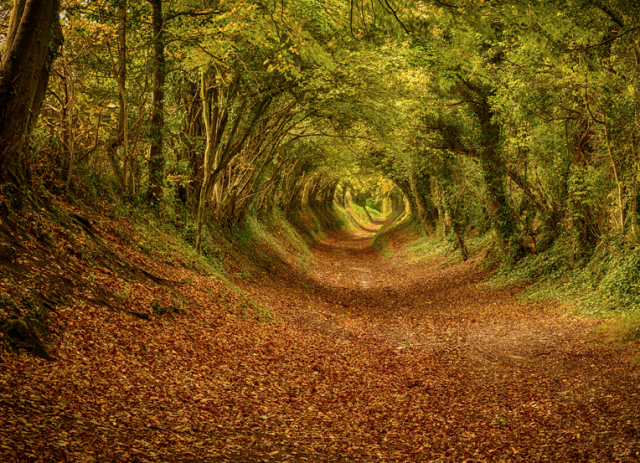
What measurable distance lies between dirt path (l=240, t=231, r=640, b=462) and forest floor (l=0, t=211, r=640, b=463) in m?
0.04

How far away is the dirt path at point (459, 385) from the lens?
6348 millimetres

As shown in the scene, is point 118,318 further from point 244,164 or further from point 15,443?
point 244,164

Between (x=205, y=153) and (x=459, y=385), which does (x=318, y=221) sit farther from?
(x=459, y=385)

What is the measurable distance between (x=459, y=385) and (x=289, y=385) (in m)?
3.02

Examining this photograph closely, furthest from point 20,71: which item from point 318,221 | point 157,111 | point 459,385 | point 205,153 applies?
point 318,221

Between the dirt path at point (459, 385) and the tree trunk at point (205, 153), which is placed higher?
the tree trunk at point (205, 153)

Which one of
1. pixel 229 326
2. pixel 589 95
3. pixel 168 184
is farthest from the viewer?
pixel 168 184

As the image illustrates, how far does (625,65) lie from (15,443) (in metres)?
13.4

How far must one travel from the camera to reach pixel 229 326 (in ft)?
37.1

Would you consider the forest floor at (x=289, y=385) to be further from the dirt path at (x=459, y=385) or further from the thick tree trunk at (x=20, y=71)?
the thick tree trunk at (x=20, y=71)

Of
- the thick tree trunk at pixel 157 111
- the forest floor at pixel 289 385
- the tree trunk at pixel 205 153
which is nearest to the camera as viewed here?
the forest floor at pixel 289 385

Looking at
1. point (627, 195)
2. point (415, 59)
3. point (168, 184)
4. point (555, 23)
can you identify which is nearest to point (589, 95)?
point (627, 195)

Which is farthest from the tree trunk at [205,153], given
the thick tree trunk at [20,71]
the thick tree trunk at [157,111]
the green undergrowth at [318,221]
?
the green undergrowth at [318,221]

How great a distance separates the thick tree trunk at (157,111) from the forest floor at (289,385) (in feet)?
10.4
